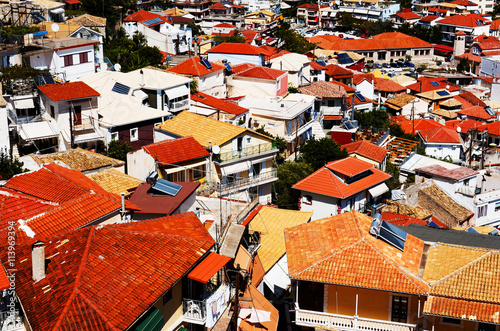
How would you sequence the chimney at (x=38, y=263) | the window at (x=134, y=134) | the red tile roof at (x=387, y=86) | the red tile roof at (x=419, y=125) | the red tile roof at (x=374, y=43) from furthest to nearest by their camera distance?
the red tile roof at (x=374, y=43) < the red tile roof at (x=387, y=86) < the red tile roof at (x=419, y=125) < the window at (x=134, y=134) < the chimney at (x=38, y=263)

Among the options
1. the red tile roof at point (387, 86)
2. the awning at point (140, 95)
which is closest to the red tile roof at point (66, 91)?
the awning at point (140, 95)

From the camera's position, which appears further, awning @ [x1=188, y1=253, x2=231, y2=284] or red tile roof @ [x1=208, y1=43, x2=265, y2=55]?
red tile roof @ [x1=208, y1=43, x2=265, y2=55]

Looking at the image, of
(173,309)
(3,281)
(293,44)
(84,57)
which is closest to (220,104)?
(84,57)

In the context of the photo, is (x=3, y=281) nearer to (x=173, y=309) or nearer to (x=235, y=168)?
(x=173, y=309)

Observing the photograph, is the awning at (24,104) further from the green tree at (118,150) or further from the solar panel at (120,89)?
the solar panel at (120,89)

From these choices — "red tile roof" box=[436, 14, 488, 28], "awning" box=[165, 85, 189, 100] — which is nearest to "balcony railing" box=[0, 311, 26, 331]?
"awning" box=[165, 85, 189, 100]

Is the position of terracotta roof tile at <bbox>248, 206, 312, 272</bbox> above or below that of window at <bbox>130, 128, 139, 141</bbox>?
below

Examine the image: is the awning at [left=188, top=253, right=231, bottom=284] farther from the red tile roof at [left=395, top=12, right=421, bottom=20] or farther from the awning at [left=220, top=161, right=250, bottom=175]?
the red tile roof at [left=395, top=12, right=421, bottom=20]
